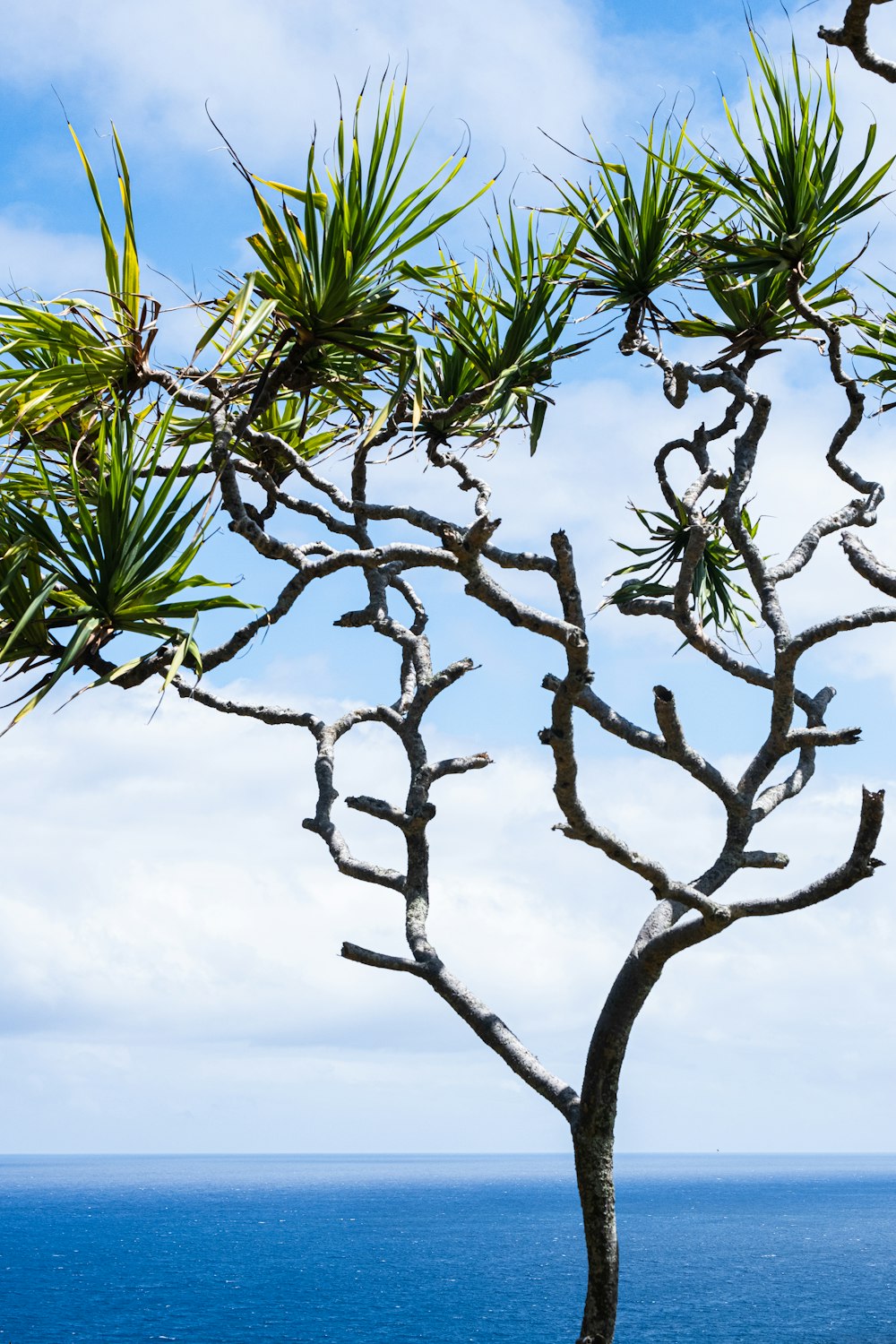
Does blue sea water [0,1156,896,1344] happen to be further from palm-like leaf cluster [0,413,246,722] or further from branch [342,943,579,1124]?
palm-like leaf cluster [0,413,246,722]

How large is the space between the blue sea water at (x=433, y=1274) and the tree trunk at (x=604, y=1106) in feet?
112

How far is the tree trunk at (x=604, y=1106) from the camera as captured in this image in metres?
5.02

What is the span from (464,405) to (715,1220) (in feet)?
294

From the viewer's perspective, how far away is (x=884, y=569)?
5676 mm

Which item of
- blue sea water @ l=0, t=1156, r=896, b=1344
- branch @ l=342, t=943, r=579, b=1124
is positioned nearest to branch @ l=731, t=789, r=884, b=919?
branch @ l=342, t=943, r=579, b=1124

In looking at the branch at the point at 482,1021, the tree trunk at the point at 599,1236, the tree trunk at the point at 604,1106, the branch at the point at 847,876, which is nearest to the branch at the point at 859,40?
the branch at the point at 847,876

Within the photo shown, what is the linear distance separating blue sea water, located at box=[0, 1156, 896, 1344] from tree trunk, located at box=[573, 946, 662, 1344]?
34.0 m

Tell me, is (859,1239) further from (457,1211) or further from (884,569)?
(884,569)

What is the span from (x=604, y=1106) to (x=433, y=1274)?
5300 centimetres

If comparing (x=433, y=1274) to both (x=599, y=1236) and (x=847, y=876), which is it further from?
(x=847, y=876)

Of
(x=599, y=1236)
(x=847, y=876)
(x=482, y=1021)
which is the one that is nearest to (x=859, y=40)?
(x=847, y=876)

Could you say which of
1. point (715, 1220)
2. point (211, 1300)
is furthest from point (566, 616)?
point (715, 1220)

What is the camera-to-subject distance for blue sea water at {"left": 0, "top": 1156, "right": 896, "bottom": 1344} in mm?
39219

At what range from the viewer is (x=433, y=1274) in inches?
2056
